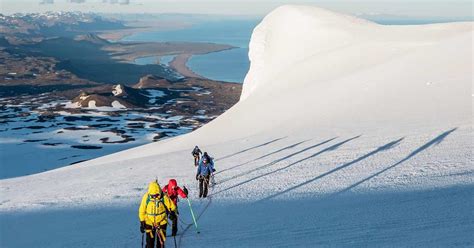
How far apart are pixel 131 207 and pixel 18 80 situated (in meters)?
175

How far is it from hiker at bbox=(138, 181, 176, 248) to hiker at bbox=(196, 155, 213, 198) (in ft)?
16.4

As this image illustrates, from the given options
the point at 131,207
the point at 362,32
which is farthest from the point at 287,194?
the point at 362,32

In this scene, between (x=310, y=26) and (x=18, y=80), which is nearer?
(x=310, y=26)

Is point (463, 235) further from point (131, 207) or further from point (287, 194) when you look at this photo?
point (131, 207)

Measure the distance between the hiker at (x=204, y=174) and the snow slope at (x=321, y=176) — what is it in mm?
398

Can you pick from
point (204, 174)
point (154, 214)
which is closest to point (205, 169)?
point (204, 174)

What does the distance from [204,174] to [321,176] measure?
14.0ft

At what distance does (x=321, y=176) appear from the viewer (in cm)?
1652

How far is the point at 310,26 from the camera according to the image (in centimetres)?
6638

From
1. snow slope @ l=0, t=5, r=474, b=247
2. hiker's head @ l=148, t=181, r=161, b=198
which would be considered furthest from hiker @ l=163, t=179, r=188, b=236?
hiker's head @ l=148, t=181, r=161, b=198

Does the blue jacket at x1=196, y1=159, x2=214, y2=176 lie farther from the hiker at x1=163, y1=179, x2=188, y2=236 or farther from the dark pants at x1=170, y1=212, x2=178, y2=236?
the dark pants at x1=170, y1=212, x2=178, y2=236

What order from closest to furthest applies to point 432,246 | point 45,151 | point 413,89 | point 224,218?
1. point 432,246
2. point 224,218
3. point 413,89
4. point 45,151

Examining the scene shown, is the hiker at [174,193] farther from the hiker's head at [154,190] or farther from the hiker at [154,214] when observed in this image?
the hiker's head at [154,190]

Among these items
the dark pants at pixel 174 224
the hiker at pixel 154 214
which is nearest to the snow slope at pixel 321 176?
the dark pants at pixel 174 224
